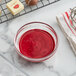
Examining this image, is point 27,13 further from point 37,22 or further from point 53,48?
point 53,48

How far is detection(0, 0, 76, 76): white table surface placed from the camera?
3.62 feet

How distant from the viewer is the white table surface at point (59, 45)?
43.5 inches

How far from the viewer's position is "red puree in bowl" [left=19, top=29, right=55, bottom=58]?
43.2 inches

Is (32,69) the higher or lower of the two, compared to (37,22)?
lower

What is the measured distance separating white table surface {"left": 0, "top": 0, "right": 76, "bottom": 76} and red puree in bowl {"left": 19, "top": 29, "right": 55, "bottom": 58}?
52mm

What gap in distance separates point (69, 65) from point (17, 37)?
0.94 feet

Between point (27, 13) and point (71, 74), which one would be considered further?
point (27, 13)

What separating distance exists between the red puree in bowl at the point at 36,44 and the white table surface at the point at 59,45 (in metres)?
0.05

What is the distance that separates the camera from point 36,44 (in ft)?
3.66

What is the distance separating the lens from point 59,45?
1.16 m

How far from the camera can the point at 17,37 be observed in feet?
3.71

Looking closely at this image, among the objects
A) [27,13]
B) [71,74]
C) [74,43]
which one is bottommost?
[71,74]

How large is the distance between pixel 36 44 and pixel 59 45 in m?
0.12

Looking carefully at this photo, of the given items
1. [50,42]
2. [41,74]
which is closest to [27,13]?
[50,42]
